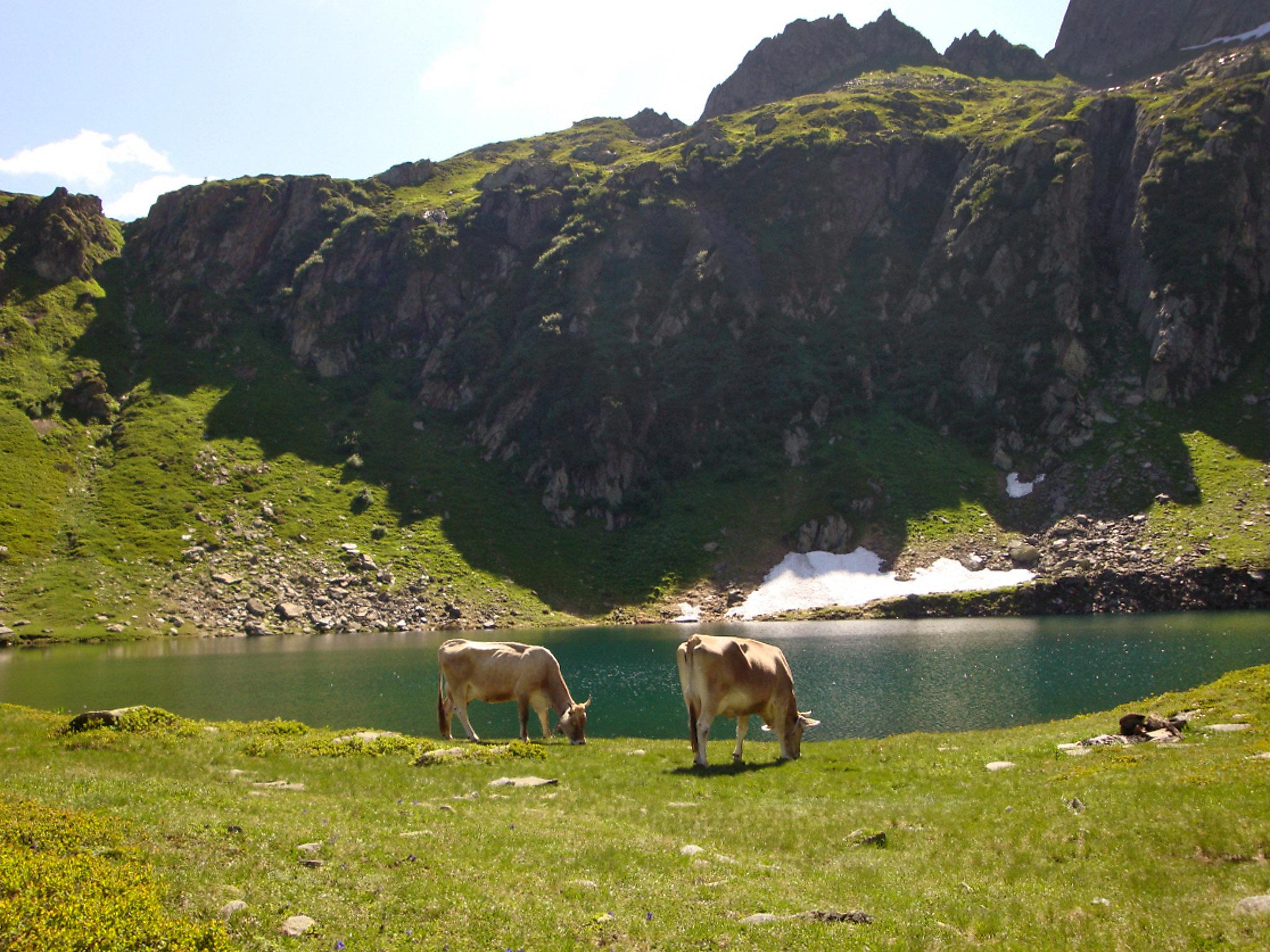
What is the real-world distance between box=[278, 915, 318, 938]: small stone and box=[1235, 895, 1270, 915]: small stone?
12.3 m

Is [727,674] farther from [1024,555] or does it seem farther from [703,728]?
[1024,555]

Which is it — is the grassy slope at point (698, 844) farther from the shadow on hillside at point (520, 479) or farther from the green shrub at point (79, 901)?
the shadow on hillside at point (520, 479)

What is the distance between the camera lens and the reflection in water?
45.6 metres

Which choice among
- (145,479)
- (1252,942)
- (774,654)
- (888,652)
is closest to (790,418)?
(888,652)

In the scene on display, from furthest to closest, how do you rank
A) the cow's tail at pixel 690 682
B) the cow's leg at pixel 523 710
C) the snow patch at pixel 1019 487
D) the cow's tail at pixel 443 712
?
the snow patch at pixel 1019 487
the cow's tail at pixel 443 712
the cow's leg at pixel 523 710
the cow's tail at pixel 690 682

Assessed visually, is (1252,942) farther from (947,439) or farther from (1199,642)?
(947,439)

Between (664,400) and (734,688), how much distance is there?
14818cm

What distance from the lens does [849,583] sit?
130 metres

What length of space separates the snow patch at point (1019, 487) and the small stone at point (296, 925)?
493 ft

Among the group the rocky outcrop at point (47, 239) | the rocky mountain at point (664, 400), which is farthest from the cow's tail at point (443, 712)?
the rocky outcrop at point (47, 239)

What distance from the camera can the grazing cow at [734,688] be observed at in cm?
2588

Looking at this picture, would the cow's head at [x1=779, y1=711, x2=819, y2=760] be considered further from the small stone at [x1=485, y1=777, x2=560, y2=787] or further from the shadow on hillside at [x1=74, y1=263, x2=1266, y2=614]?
the shadow on hillside at [x1=74, y1=263, x2=1266, y2=614]

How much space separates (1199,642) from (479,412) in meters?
139

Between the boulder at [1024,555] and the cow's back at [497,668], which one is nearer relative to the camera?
the cow's back at [497,668]
